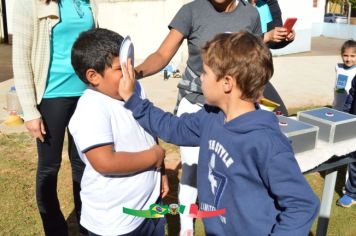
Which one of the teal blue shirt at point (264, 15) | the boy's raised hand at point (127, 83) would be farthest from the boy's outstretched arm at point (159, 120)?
the teal blue shirt at point (264, 15)

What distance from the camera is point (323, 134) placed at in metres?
2.57

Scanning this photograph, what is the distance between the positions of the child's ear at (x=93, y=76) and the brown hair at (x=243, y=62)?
51 cm

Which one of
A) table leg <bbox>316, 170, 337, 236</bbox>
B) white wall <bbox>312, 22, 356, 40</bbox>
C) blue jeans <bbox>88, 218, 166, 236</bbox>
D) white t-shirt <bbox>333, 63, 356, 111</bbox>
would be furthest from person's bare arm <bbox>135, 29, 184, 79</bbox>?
white wall <bbox>312, 22, 356, 40</bbox>

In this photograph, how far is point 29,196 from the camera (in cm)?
388

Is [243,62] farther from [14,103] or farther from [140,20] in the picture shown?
[140,20]

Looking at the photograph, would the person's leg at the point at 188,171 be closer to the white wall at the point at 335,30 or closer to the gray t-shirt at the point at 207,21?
the gray t-shirt at the point at 207,21

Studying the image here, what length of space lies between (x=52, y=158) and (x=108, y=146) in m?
1.01

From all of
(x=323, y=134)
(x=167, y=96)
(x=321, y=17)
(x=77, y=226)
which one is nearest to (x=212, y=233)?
(x=323, y=134)

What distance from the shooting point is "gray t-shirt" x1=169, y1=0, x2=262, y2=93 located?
2406mm

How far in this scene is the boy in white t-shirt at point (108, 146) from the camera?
1.70m

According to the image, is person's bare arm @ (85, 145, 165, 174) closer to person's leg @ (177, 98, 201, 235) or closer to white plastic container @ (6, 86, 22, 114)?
person's leg @ (177, 98, 201, 235)

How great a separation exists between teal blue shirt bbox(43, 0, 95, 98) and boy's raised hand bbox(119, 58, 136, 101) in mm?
867

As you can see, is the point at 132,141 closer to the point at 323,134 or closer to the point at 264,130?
the point at 264,130

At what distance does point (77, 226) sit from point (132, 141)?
6.17 ft
